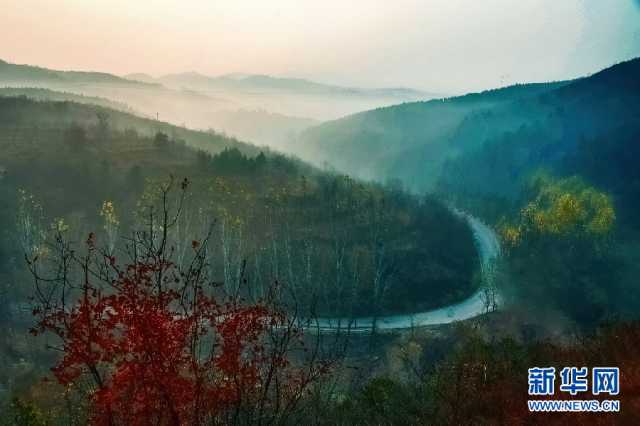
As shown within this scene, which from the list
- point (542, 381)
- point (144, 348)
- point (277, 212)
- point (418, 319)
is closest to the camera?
point (144, 348)

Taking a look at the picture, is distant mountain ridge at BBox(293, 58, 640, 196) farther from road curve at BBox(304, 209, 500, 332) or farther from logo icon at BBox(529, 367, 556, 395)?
logo icon at BBox(529, 367, 556, 395)

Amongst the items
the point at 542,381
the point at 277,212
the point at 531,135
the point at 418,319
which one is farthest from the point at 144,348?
the point at 531,135

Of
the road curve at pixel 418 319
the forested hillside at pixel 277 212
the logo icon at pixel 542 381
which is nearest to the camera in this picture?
the logo icon at pixel 542 381

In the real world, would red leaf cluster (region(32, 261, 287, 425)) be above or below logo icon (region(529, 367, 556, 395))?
above

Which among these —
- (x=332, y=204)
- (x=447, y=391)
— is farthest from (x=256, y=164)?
(x=447, y=391)

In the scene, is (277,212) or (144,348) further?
(277,212)

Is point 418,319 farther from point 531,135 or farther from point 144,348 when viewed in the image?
point 531,135

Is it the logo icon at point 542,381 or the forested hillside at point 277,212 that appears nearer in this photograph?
the logo icon at point 542,381

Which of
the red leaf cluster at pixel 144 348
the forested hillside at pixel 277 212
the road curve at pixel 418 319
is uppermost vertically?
the red leaf cluster at pixel 144 348

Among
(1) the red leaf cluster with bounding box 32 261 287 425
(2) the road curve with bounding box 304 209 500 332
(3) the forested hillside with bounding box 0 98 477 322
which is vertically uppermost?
(1) the red leaf cluster with bounding box 32 261 287 425

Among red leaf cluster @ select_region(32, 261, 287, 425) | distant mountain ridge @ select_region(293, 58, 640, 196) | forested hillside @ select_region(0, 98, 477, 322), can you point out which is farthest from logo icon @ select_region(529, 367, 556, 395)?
distant mountain ridge @ select_region(293, 58, 640, 196)

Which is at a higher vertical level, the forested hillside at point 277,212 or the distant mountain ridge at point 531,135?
the distant mountain ridge at point 531,135

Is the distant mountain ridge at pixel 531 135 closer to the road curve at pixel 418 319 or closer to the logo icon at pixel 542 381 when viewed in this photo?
the road curve at pixel 418 319

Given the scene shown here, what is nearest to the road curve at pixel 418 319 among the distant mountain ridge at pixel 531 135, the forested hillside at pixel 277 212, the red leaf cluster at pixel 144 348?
the forested hillside at pixel 277 212
